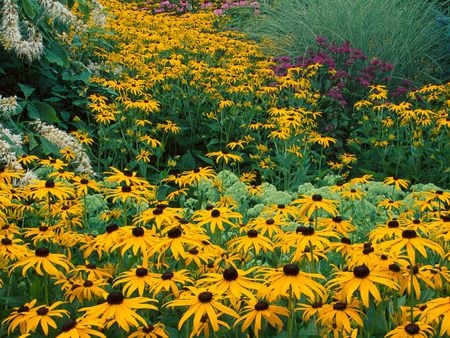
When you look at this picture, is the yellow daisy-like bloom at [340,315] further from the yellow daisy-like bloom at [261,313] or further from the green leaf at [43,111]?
the green leaf at [43,111]

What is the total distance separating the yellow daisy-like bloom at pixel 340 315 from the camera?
1.70 meters

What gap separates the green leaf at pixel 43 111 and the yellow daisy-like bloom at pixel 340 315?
3.36 m

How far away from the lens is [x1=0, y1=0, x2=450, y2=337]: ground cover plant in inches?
72.9

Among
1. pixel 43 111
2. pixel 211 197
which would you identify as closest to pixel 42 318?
pixel 211 197

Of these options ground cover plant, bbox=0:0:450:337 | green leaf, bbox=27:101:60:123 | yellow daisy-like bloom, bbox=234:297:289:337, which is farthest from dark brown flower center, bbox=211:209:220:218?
green leaf, bbox=27:101:60:123

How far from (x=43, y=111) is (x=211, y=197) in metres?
1.85

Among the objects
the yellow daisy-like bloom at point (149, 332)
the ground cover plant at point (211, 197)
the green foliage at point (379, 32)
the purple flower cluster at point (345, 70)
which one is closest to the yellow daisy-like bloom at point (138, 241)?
the ground cover plant at point (211, 197)

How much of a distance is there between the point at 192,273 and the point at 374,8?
19.4 feet

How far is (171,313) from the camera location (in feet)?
7.16

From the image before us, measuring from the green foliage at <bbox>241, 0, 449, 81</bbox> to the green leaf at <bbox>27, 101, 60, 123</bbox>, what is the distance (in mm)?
3222

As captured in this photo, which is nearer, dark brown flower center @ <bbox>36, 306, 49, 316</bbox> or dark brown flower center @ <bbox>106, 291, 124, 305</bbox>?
dark brown flower center @ <bbox>106, 291, 124, 305</bbox>

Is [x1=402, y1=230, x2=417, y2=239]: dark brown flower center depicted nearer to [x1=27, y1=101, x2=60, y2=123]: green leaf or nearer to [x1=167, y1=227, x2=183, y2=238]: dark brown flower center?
[x1=167, y1=227, x2=183, y2=238]: dark brown flower center

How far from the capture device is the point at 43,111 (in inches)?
189

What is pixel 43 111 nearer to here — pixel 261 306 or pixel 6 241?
pixel 6 241
